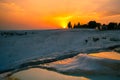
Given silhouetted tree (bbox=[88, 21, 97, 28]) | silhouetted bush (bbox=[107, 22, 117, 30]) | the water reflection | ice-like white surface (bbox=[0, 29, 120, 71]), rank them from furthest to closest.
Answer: silhouetted tree (bbox=[88, 21, 97, 28]), silhouetted bush (bbox=[107, 22, 117, 30]), ice-like white surface (bbox=[0, 29, 120, 71]), the water reflection

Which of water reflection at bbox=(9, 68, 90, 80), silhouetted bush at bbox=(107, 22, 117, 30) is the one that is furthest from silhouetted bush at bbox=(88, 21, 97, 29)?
water reflection at bbox=(9, 68, 90, 80)

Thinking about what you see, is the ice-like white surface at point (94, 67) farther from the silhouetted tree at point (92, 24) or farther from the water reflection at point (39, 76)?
the silhouetted tree at point (92, 24)

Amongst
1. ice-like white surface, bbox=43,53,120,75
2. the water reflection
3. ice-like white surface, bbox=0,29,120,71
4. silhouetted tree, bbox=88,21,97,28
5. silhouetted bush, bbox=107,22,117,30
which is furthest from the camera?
silhouetted tree, bbox=88,21,97,28

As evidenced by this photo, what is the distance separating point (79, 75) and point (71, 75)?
0.23 meters

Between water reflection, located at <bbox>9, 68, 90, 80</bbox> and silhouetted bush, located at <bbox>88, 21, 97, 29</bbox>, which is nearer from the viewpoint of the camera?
water reflection, located at <bbox>9, 68, 90, 80</bbox>

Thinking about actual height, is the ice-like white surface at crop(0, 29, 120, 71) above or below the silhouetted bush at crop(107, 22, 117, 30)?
below

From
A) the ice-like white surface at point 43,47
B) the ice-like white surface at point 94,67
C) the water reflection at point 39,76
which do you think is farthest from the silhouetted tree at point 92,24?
the water reflection at point 39,76

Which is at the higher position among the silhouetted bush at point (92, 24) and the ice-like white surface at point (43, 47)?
the silhouetted bush at point (92, 24)

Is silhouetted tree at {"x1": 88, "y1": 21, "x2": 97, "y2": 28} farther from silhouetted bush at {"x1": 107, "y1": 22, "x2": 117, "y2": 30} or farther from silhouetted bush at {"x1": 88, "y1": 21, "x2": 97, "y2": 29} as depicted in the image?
silhouetted bush at {"x1": 107, "y1": 22, "x2": 117, "y2": 30}

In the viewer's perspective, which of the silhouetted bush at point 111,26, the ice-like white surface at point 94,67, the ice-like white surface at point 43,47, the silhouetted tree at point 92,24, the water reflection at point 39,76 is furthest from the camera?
the silhouetted tree at point 92,24

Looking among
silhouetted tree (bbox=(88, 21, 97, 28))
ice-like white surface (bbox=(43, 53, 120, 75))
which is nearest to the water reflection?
ice-like white surface (bbox=(43, 53, 120, 75))

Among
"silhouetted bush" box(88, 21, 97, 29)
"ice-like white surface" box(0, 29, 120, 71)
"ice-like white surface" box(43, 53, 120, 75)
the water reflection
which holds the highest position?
"silhouetted bush" box(88, 21, 97, 29)

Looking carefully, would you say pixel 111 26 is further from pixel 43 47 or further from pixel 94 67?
pixel 94 67

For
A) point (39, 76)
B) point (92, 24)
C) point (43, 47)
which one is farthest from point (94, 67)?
point (92, 24)
